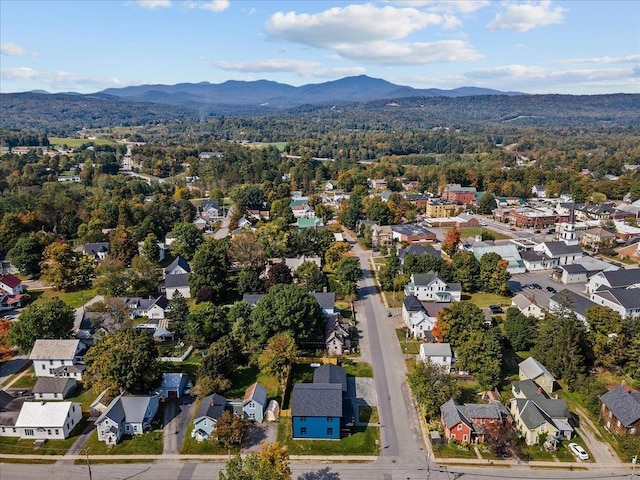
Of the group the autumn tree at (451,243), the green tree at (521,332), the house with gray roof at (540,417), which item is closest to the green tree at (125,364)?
the house with gray roof at (540,417)


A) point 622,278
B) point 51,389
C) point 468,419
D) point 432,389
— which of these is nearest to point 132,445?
point 51,389

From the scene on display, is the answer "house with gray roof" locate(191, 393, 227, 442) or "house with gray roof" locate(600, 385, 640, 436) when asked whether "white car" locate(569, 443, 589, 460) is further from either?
"house with gray roof" locate(191, 393, 227, 442)

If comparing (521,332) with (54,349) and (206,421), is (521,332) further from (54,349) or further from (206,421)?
(54,349)

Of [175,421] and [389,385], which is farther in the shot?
[389,385]

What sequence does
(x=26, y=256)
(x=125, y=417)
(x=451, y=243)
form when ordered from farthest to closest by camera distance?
(x=451, y=243)
(x=26, y=256)
(x=125, y=417)

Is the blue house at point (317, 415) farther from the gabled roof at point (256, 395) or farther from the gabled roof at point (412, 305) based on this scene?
the gabled roof at point (412, 305)

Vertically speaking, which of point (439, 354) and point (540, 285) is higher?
point (439, 354)
